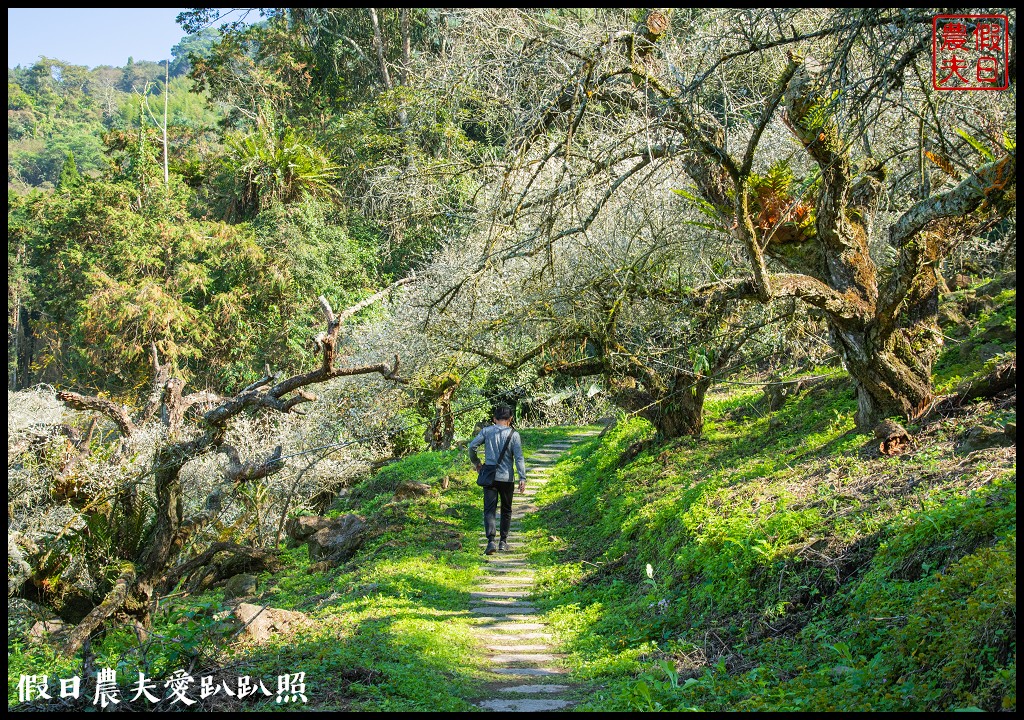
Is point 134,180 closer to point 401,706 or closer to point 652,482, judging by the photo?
point 652,482

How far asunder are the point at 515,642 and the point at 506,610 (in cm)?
103

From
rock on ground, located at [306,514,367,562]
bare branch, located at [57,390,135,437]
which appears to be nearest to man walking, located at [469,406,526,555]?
rock on ground, located at [306,514,367,562]

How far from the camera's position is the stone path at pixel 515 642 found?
4922 millimetres

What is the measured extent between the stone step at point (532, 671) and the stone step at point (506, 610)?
1418 mm

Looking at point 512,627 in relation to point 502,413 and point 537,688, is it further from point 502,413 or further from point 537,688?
point 502,413

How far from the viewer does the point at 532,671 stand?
5562mm

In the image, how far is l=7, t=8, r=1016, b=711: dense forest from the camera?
4.71 meters

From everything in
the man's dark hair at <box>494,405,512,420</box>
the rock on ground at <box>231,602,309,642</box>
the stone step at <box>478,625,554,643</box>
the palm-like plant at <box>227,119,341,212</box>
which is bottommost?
the stone step at <box>478,625,554,643</box>

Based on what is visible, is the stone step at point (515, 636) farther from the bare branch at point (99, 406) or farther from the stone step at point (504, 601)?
the bare branch at point (99, 406)

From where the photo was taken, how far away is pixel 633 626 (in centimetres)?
609

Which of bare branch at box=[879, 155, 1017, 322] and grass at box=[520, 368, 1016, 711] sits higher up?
bare branch at box=[879, 155, 1017, 322]

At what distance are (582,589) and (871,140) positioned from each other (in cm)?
616

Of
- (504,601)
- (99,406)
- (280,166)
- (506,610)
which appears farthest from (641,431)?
(280,166)

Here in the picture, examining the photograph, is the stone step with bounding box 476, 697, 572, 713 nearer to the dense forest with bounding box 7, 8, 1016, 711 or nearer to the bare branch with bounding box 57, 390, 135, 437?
the dense forest with bounding box 7, 8, 1016, 711
